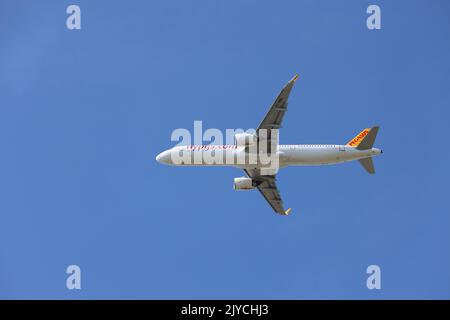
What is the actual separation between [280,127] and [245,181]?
32.3ft

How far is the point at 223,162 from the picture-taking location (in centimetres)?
6200

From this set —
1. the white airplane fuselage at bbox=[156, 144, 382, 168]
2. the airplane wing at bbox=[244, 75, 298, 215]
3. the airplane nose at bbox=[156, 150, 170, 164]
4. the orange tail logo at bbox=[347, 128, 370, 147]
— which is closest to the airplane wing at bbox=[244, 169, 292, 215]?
the airplane wing at bbox=[244, 75, 298, 215]

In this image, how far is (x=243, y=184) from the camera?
218 ft

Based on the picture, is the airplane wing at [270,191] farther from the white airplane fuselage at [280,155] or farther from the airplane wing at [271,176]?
the white airplane fuselage at [280,155]

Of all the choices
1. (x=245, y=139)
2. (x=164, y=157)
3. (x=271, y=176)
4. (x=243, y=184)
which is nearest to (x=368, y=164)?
(x=271, y=176)

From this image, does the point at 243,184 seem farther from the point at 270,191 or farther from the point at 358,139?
the point at 358,139

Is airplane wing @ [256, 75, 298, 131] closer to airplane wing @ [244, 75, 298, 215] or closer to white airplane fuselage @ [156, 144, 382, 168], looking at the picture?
airplane wing @ [244, 75, 298, 215]

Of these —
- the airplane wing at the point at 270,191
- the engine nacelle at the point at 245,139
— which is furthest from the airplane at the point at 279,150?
the airplane wing at the point at 270,191

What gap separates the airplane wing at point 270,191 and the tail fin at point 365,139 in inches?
417

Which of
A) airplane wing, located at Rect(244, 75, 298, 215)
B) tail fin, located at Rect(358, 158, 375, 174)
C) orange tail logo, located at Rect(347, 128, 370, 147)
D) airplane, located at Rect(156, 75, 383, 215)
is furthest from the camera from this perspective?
tail fin, located at Rect(358, 158, 375, 174)

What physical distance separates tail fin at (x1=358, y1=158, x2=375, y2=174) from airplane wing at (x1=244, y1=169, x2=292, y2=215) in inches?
411

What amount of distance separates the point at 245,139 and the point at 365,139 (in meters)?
11.5

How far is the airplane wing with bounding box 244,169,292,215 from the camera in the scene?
6675 cm

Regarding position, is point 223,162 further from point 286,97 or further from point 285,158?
point 286,97
